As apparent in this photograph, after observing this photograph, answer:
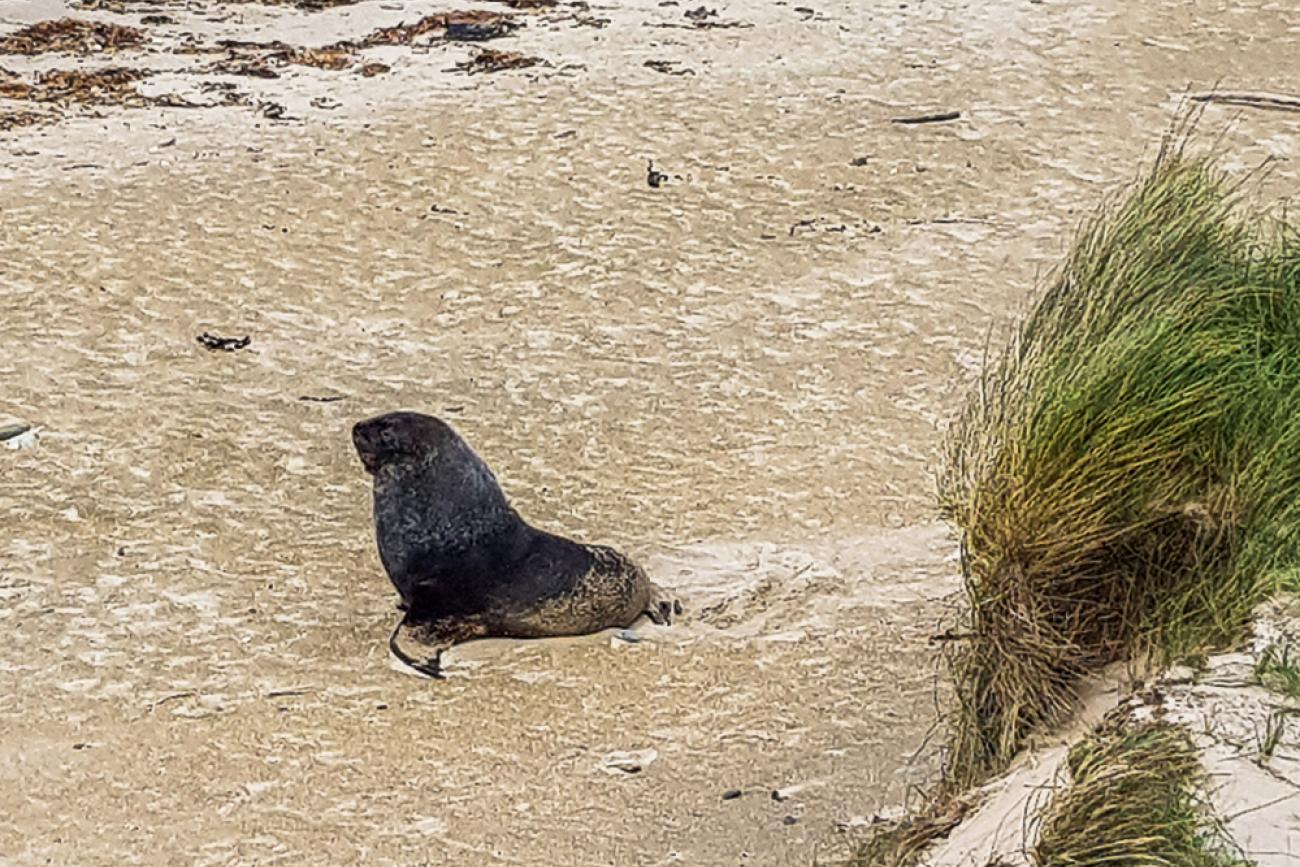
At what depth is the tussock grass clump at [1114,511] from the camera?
16.8 feet

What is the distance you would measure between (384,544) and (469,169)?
534 centimetres

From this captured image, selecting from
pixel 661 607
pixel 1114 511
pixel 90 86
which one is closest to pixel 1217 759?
pixel 1114 511

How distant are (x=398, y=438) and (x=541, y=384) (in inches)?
90.8

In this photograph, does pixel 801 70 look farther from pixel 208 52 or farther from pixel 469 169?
pixel 208 52

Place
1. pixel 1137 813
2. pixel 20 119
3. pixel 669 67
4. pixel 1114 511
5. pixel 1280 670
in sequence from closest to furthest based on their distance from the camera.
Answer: pixel 1137 813 < pixel 1280 670 < pixel 1114 511 < pixel 20 119 < pixel 669 67

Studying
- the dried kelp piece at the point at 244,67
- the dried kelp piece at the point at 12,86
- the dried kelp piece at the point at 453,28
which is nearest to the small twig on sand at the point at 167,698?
the dried kelp piece at the point at 12,86

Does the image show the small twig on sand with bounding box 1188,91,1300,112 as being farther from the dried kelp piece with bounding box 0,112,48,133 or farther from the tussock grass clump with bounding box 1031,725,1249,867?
the tussock grass clump with bounding box 1031,725,1249,867

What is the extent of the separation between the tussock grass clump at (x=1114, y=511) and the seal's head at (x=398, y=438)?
225 centimetres

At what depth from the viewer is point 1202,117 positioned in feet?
42.6

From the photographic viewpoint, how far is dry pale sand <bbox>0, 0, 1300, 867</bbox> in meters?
5.96

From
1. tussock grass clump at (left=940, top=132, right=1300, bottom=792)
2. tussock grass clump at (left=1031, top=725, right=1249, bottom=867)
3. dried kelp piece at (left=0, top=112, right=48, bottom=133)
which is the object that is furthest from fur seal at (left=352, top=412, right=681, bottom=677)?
dried kelp piece at (left=0, top=112, right=48, bottom=133)

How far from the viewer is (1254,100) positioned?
13.3m

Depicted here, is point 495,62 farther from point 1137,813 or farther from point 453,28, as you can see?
point 1137,813

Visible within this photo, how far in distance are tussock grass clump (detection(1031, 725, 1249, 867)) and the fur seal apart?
2.78m
